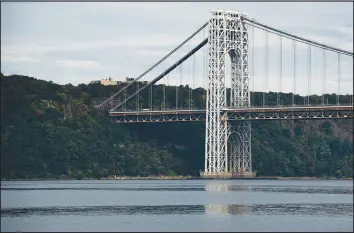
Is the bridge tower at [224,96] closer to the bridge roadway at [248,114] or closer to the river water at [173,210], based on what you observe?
the bridge roadway at [248,114]

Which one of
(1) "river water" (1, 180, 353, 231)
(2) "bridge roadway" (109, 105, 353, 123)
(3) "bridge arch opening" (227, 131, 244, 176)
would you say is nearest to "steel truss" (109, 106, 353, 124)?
(2) "bridge roadway" (109, 105, 353, 123)

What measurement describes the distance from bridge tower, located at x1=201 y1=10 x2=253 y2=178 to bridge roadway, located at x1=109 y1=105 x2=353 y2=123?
6.70 ft

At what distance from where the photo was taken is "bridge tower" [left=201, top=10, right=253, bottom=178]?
162m

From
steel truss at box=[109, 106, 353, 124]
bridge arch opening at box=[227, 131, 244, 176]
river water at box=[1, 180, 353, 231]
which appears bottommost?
river water at box=[1, 180, 353, 231]

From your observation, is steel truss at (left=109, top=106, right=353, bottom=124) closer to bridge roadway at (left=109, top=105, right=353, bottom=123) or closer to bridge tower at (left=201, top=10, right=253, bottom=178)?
bridge roadway at (left=109, top=105, right=353, bottom=123)

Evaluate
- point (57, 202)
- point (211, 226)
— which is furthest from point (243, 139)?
point (211, 226)

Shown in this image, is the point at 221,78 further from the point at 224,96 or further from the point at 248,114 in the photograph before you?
the point at 248,114

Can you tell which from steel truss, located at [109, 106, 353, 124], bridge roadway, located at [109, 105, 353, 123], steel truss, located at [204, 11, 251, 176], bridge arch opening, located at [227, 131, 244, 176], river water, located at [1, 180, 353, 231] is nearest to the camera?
river water, located at [1, 180, 353, 231]

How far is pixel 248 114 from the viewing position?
161 meters

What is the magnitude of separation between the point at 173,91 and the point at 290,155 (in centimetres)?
2155

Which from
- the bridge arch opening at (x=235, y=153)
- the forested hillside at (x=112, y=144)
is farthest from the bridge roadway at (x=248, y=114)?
the bridge arch opening at (x=235, y=153)

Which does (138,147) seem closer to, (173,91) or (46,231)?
(173,91)

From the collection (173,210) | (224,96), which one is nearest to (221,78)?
(224,96)

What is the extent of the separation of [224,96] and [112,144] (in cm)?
1859
